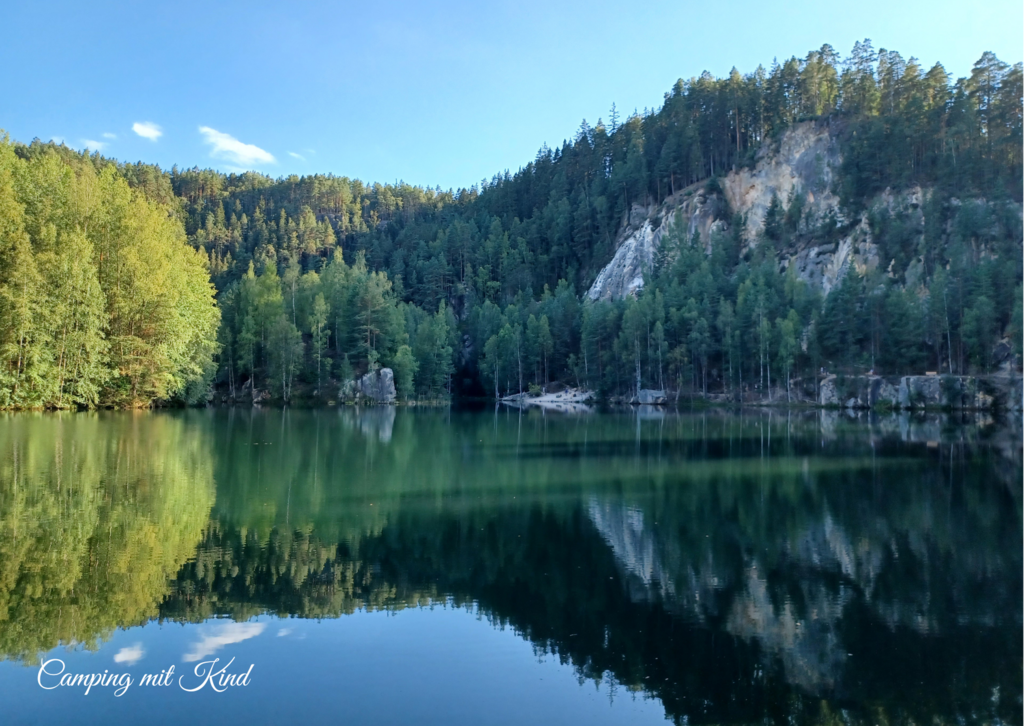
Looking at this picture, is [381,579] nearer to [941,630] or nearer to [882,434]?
[941,630]

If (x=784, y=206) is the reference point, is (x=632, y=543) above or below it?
below

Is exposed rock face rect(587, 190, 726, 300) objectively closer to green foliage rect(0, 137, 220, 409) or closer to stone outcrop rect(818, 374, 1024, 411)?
stone outcrop rect(818, 374, 1024, 411)

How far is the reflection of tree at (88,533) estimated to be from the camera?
873 centimetres

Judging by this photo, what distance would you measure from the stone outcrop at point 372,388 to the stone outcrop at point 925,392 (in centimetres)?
4480

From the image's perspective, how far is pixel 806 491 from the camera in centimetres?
1986

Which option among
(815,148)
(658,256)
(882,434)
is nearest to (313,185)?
(658,256)

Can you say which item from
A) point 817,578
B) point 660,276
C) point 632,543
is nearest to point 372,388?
point 660,276

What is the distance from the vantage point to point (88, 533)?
1249 cm

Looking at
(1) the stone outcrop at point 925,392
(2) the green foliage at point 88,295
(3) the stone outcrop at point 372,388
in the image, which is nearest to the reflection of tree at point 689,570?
(2) the green foliage at point 88,295

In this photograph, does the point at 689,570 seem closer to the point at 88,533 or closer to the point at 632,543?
the point at 632,543

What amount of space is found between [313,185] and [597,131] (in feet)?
233

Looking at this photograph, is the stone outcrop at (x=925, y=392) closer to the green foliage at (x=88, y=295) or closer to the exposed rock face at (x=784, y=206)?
the exposed rock face at (x=784, y=206)

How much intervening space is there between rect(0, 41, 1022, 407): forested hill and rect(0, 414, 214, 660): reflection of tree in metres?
26.3

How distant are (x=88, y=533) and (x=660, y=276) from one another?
88711 millimetres
